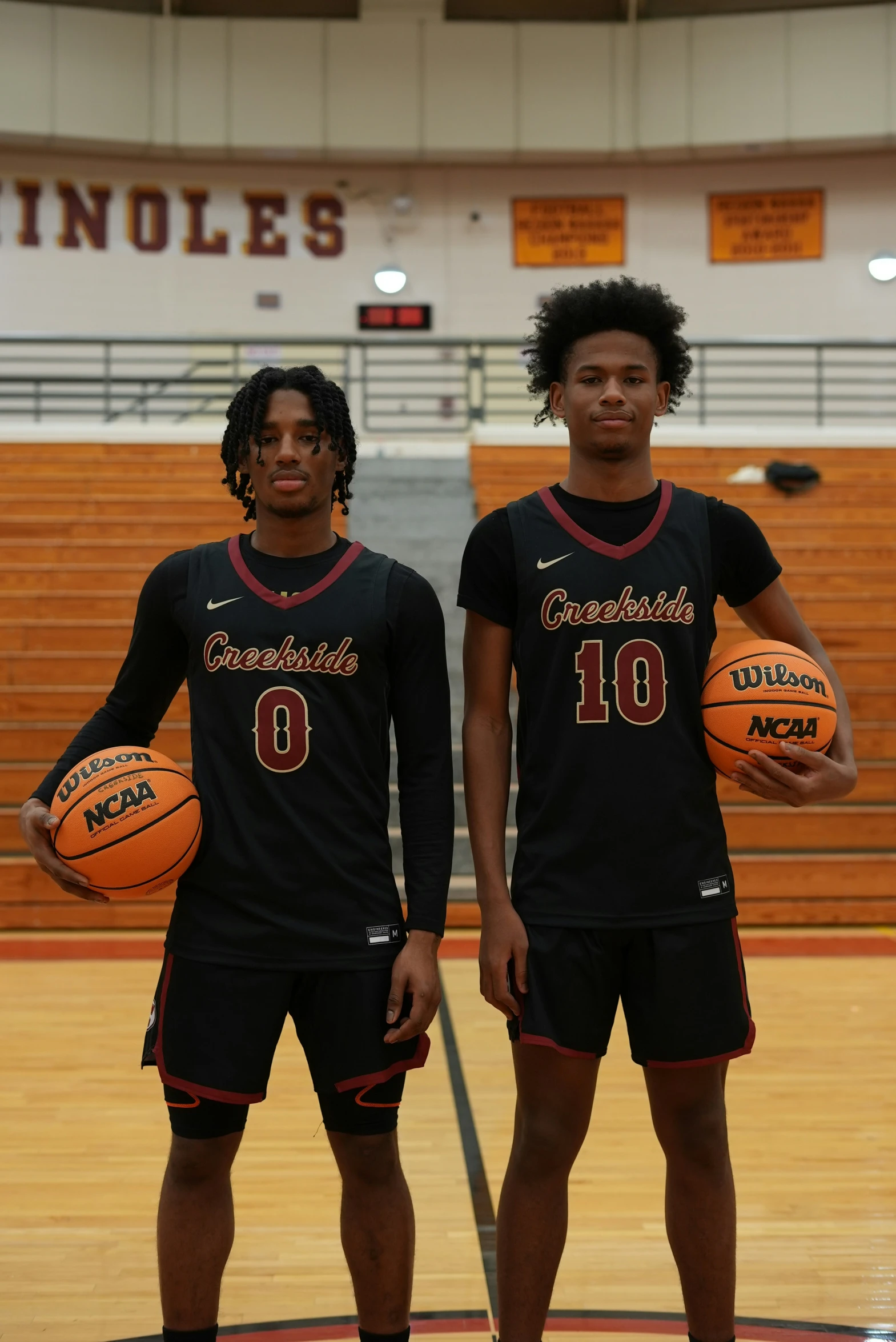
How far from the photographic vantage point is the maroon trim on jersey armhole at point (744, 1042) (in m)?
1.73

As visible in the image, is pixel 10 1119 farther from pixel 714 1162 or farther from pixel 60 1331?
pixel 714 1162

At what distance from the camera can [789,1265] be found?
237 centimetres

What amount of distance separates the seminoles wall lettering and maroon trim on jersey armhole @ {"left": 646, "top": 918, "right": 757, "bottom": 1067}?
1087cm

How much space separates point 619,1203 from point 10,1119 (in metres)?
1.60

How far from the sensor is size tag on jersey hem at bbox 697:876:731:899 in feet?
5.77

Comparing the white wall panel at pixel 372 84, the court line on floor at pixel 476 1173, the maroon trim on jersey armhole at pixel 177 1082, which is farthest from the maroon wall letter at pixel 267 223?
the maroon trim on jersey armhole at pixel 177 1082

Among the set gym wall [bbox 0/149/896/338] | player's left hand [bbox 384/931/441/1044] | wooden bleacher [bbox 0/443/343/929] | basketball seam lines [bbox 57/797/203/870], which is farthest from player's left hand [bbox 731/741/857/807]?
gym wall [bbox 0/149/896/338]

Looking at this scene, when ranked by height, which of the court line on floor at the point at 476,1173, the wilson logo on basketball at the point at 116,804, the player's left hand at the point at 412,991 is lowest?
the court line on floor at the point at 476,1173

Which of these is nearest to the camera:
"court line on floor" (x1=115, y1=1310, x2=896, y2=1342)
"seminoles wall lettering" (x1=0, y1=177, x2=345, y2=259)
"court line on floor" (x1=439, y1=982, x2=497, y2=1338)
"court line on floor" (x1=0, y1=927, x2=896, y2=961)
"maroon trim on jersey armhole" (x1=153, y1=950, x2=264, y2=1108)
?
"maroon trim on jersey armhole" (x1=153, y1=950, x2=264, y2=1108)

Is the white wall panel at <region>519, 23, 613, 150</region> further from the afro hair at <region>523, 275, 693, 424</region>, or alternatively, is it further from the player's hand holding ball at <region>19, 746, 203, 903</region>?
the player's hand holding ball at <region>19, 746, 203, 903</region>

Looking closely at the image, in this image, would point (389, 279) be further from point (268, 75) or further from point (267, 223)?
point (268, 75)

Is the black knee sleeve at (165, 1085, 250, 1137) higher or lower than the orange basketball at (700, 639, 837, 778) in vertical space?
lower

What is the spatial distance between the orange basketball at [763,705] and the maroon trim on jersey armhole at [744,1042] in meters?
0.25

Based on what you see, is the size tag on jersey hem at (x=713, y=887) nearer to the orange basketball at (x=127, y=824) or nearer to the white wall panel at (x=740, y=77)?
the orange basketball at (x=127, y=824)
